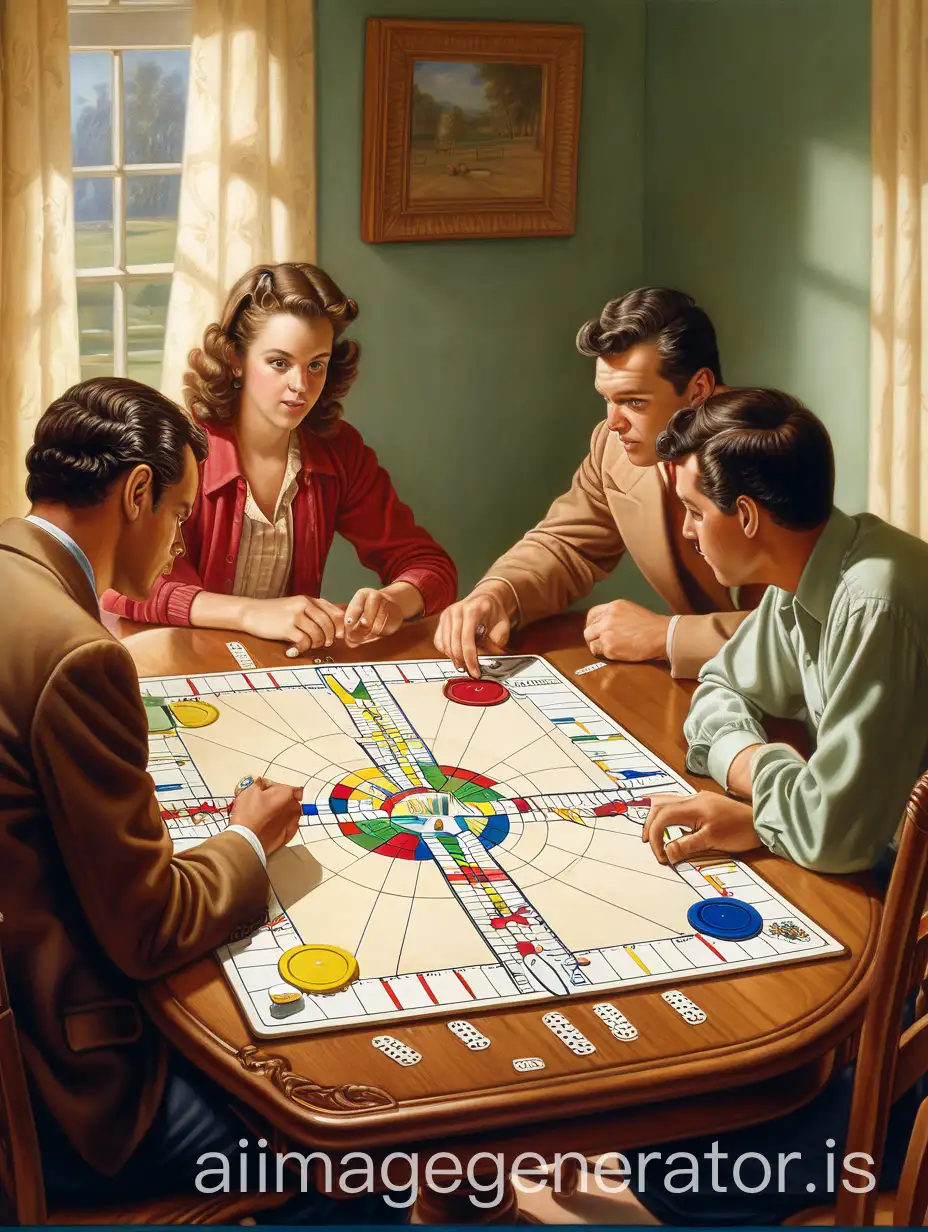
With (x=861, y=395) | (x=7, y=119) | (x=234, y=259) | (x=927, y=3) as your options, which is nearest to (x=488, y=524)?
(x=234, y=259)

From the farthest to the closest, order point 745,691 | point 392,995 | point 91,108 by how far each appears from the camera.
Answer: point 91,108 → point 745,691 → point 392,995

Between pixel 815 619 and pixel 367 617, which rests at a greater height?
pixel 815 619

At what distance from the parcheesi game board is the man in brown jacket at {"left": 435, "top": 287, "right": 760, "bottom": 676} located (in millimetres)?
210

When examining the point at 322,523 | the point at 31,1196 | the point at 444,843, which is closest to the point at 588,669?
the point at 444,843

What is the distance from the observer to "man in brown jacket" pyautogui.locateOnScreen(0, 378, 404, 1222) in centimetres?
166

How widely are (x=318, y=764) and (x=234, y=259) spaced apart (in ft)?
7.72

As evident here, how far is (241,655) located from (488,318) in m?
2.22

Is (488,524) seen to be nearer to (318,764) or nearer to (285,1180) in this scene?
(318,764)

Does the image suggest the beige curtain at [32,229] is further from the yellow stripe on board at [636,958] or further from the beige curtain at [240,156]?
the yellow stripe on board at [636,958]

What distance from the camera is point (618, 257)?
4.70 meters

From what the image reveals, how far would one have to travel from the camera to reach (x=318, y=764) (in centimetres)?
230

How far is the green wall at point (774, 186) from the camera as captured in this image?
345cm

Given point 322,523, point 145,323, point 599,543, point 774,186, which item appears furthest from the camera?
point 145,323

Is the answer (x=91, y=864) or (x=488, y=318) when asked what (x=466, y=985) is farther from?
(x=488, y=318)
